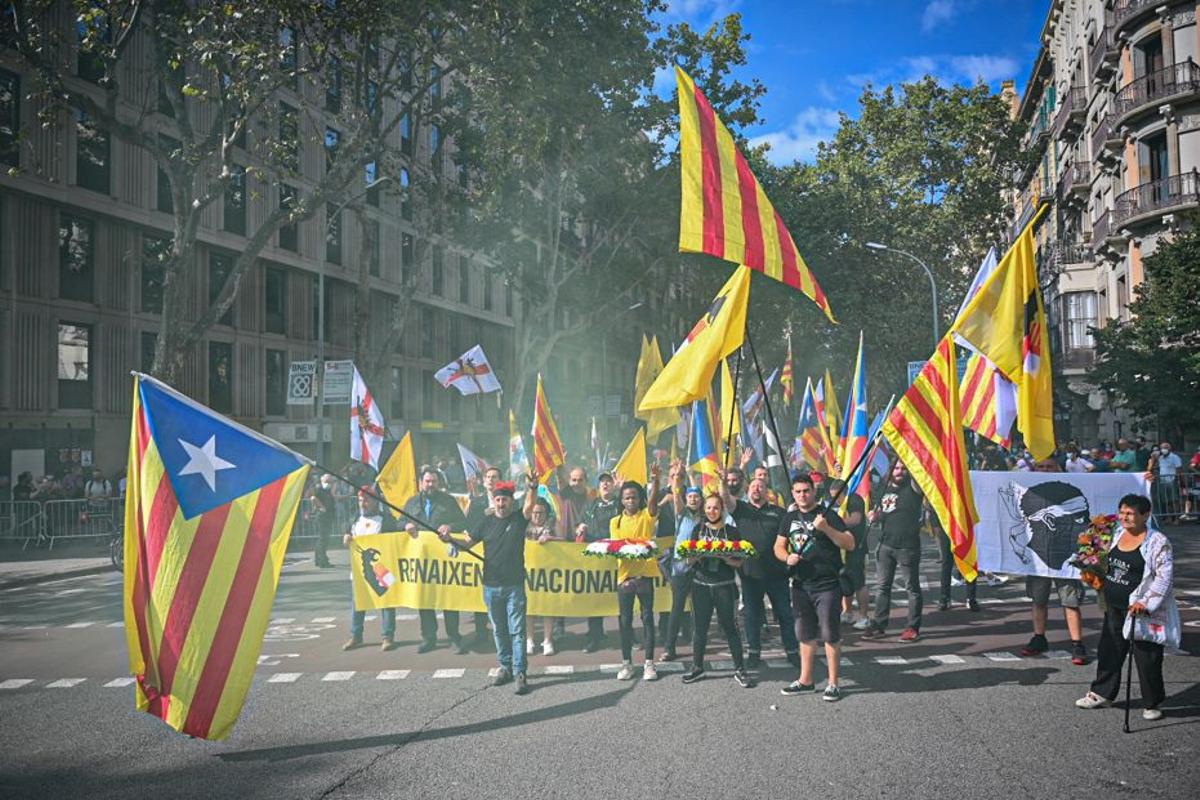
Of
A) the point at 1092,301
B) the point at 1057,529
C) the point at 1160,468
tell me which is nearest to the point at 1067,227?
the point at 1092,301

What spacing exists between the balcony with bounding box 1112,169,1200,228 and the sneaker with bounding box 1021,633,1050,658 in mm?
26329

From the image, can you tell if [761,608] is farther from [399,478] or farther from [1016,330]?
[399,478]

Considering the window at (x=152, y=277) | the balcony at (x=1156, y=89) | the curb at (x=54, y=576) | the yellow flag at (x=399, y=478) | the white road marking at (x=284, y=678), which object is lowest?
the curb at (x=54, y=576)

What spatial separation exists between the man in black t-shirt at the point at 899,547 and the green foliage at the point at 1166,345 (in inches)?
649

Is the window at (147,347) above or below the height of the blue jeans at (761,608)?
above

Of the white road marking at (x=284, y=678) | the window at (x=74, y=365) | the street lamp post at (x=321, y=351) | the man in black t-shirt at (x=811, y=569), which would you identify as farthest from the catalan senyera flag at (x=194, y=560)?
the window at (x=74, y=365)

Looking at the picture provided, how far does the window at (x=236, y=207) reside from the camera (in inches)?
1204

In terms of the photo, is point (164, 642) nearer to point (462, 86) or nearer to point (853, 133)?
point (462, 86)

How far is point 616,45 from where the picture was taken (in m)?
23.8

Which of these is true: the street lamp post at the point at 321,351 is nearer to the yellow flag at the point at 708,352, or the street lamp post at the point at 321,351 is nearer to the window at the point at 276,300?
the window at the point at 276,300

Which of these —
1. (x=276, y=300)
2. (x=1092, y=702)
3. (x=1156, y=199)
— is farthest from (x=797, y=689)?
(x=1156, y=199)

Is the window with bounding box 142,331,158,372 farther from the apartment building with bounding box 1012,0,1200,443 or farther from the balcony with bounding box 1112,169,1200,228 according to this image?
the balcony with bounding box 1112,169,1200,228

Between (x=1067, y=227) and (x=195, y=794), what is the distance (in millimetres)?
47064

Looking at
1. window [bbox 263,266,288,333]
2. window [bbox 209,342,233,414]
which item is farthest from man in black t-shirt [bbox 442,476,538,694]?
window [bbox 263,266,288,333]
